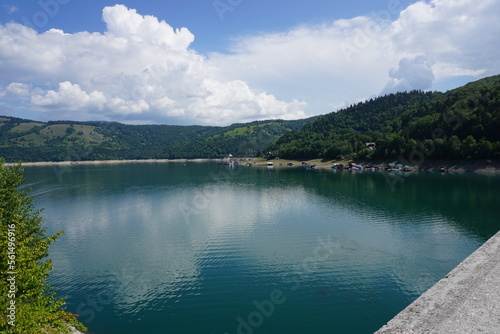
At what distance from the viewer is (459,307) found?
69.9ft

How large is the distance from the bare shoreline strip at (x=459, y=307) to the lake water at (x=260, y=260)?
3.05 m

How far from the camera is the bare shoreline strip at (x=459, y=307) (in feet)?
62.4

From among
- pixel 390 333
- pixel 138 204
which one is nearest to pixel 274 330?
pixel 390 333

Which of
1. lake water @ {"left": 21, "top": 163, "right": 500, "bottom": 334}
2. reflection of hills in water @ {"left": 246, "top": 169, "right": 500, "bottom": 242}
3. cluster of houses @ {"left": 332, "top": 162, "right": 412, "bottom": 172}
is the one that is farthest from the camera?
cluster of houses @ {"left": 332, "top": 162, "right": 412, "bottom": 172}

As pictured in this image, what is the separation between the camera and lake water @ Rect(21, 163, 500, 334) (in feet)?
83.7

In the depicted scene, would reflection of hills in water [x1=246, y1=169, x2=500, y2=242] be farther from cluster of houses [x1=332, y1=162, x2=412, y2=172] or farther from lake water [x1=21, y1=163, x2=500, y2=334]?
cluster of houses [x1=332, y1=162, x2=412, y2=172]

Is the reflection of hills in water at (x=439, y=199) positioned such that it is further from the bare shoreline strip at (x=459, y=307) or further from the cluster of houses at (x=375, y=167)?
the cluster of houses at (x=375, y=167)

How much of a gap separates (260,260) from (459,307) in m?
21.0

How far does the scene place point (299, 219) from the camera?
5788cm

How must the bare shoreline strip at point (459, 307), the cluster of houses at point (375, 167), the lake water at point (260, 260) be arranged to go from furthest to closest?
the cluster of houses at point (375, 167) → the lake water at point (260, 260) → the bare shoreline strip at point (459, 307)

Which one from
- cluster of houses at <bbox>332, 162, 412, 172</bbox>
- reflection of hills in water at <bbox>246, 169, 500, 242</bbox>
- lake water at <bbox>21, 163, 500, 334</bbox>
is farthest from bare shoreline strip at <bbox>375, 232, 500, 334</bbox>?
cluster of houses at <bbox>332, 162, 412, 172</bbox>

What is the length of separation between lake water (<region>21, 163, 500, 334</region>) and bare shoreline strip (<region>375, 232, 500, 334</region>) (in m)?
3.05

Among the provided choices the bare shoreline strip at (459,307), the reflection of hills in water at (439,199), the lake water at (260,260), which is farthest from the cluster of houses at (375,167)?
the bare shoreline strip at (459,307)

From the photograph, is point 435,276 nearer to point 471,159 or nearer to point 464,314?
point 464,314
